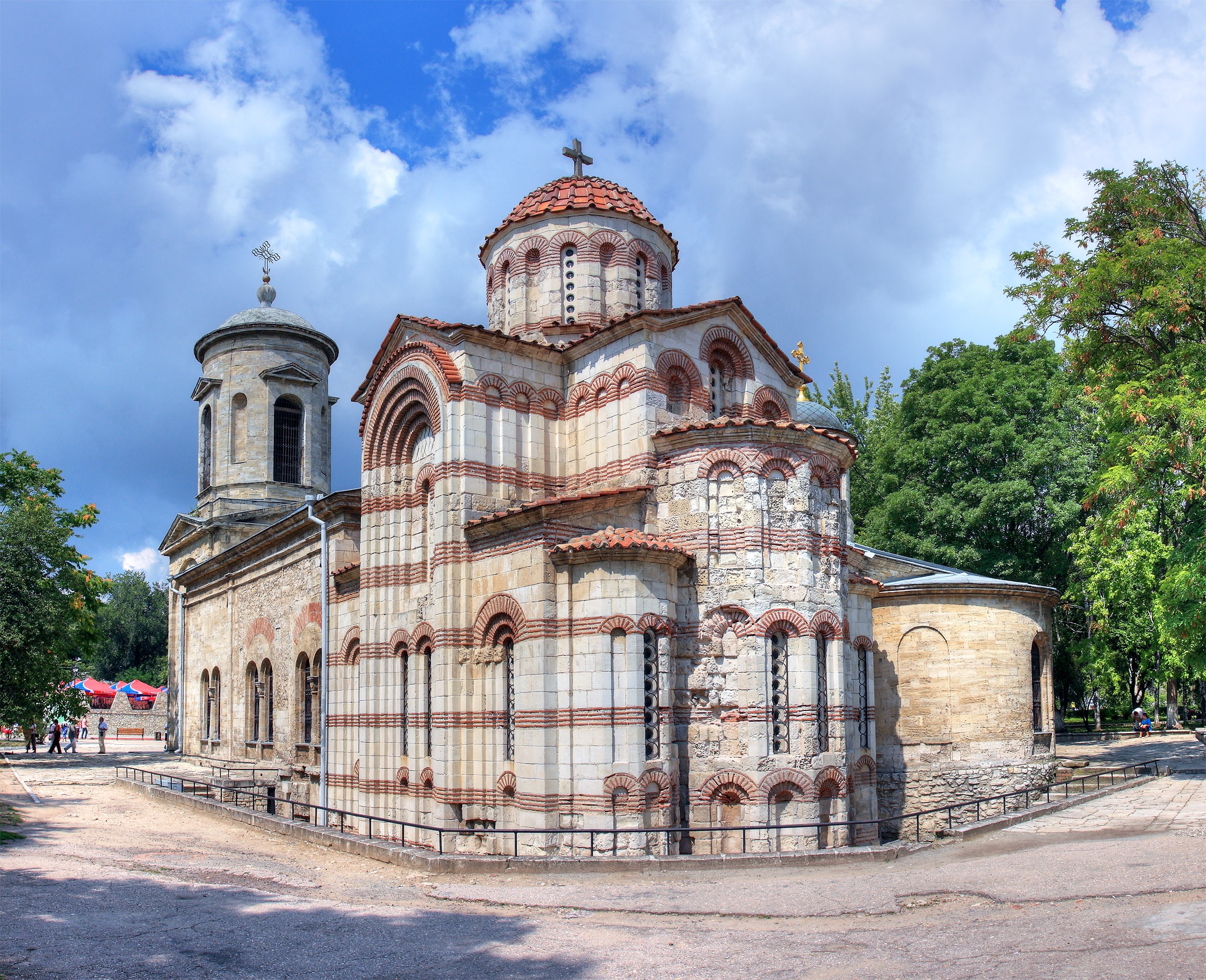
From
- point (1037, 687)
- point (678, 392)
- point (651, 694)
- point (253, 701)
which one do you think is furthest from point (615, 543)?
point (253, 701)

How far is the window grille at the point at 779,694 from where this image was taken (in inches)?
579

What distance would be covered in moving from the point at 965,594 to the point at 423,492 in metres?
10.7

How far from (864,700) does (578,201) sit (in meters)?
11.0

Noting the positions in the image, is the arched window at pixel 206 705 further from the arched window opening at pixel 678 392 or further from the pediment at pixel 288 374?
the arched window opening at pixel 678 392

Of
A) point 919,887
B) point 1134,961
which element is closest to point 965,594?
point 919,887

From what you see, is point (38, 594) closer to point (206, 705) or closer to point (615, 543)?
point (206, 705)

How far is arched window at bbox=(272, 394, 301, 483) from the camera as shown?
33.7 metres

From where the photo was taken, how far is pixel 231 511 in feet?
108

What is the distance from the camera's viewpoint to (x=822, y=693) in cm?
1525

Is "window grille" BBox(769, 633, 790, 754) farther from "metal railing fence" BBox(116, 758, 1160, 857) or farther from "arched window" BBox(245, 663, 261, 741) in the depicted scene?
"arched window" BBox(245, 663, 261, 741)

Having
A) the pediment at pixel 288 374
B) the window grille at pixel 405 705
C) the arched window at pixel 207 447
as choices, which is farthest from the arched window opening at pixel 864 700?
the arched window at pixel 207 447

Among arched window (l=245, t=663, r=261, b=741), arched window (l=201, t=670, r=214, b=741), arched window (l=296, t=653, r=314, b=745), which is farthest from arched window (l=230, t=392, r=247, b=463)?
arched window (l=296, t=653, r=314, b=745)

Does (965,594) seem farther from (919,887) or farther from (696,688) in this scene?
(919,887)

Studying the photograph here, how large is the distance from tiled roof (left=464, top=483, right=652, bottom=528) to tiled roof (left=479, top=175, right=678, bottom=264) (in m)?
6.86
